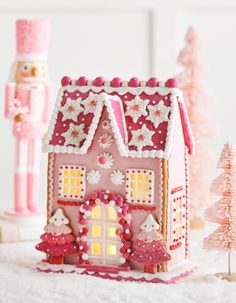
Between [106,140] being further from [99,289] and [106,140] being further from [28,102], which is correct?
[28,102]

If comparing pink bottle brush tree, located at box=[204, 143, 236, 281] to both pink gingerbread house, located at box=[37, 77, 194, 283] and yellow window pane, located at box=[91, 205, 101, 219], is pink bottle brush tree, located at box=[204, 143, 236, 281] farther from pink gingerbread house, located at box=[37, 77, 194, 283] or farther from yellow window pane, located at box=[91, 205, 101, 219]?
yellow window pane, located at box=[91, 205, 101, 219]

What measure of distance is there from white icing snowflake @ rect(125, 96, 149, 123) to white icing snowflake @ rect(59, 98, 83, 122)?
152 millimetres

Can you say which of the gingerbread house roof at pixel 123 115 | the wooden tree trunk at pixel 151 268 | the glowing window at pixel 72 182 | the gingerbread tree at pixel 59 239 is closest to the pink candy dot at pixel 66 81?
the gingerbread house roof at pixel 123 115

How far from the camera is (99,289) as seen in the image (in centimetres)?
218

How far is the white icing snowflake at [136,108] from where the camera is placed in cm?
232

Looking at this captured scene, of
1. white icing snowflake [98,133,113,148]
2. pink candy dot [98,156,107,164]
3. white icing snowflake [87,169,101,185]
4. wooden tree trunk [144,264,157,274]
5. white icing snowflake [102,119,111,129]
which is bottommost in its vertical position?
wooden tree trunk [144,264,157,274]

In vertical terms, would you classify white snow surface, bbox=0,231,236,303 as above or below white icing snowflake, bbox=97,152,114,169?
below

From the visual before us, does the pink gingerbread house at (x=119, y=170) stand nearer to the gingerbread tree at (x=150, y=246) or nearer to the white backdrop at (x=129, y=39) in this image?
the gingerbread tree at (x=150, y=246)

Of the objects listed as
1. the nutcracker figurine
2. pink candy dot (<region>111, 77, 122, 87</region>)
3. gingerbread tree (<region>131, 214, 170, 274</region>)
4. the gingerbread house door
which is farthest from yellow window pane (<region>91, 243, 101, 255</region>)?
the nutcracker figurine

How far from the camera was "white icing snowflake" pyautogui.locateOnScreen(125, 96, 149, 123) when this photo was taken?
2322mm

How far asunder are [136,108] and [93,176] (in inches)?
9.3

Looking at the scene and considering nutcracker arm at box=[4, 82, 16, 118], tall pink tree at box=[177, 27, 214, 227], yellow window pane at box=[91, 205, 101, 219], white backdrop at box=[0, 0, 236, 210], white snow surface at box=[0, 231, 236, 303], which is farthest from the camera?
white backdrop at box=[0, 0, 236, 210]

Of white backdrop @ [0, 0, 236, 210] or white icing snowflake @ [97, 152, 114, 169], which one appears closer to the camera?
white icing snowflake @ [97, 152, 114, 169]

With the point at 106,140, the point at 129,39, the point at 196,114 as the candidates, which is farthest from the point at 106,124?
the point at 129,39
